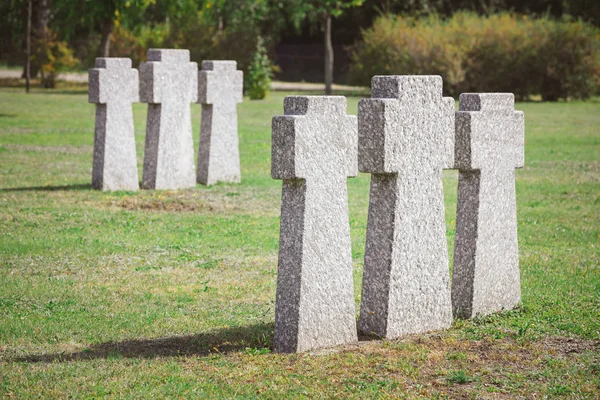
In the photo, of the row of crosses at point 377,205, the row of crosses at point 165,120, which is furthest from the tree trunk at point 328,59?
the row of crosses at point 377,205

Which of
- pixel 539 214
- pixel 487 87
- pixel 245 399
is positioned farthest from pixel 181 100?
pixel 487 87

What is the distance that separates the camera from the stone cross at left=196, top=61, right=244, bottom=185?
51.6 ft

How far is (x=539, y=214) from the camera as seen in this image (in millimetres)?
13359

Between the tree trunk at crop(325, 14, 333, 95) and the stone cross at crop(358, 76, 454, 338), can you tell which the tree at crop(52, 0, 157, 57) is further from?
the stone cross at crop(358, 76, 454, 338)

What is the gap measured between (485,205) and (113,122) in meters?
8.67

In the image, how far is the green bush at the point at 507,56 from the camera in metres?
39.3

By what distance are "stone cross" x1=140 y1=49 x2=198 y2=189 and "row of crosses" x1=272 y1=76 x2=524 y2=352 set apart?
8487 mm

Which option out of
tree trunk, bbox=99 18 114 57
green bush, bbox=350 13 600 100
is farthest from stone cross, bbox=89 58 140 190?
green bush, bbox=350 13 600 100

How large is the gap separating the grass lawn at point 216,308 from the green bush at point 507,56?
24.5 metres

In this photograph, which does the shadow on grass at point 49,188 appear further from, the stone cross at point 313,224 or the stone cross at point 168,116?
the stone cross at point 313,224

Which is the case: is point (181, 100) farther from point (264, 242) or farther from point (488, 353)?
point (488, 353)

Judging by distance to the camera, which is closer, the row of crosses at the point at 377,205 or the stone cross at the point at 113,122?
the row of crosses at the point at 377,205

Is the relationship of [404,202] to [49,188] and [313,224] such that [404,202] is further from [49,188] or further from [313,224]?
[49,188]

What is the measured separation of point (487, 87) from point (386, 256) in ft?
115
